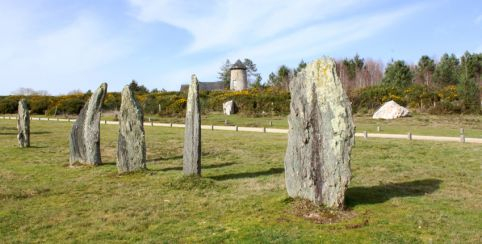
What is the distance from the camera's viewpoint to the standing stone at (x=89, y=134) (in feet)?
59.7

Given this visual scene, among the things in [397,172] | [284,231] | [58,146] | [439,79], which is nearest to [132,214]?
[284,231]

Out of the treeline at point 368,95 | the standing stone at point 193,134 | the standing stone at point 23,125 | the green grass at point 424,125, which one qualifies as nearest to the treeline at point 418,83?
the treeline at point 368,95

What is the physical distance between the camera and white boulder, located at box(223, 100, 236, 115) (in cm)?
5759

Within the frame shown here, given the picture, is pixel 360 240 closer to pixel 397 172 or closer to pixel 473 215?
pixel 473 215

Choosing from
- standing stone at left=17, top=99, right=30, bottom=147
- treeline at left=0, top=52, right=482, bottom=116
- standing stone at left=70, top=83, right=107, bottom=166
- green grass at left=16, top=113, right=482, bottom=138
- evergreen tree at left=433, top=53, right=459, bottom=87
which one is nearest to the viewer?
standing stone at left=70, top=83, right=107, bottom=166

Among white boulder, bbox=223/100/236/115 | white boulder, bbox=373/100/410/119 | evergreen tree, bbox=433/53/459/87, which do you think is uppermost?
evergreen tree, bbox=433/53/459/87

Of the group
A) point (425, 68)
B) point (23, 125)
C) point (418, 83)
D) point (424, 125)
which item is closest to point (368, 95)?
point (424, 125)

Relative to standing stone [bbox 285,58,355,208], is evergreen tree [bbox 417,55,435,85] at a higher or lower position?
higher

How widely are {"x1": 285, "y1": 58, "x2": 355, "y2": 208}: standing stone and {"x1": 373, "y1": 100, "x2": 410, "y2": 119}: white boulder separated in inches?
1406

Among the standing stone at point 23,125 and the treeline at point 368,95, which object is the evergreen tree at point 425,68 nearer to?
the treeline at point 368,95

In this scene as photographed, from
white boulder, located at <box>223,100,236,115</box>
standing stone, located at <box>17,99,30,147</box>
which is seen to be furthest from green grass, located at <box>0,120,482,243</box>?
white boulder, located at <box>223,100,236,115</box>

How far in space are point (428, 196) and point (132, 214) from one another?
808 cm

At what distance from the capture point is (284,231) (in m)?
9.69

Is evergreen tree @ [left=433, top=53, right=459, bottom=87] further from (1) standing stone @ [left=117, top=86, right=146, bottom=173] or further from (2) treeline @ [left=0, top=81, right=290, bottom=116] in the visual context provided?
(1) standing stone @ [left=117, top=86, right=146, bottom=173]
